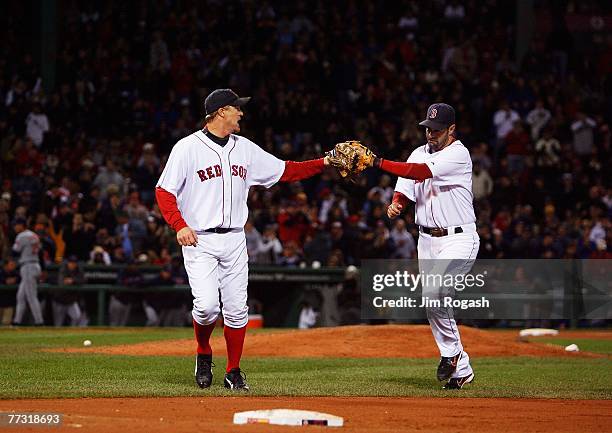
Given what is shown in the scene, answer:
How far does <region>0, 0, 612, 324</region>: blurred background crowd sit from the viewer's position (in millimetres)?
20656

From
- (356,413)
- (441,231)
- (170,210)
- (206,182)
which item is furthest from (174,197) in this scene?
(356,413)

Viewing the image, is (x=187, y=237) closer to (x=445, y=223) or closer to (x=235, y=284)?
(x=235, y=284)

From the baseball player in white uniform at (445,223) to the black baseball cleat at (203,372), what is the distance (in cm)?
187

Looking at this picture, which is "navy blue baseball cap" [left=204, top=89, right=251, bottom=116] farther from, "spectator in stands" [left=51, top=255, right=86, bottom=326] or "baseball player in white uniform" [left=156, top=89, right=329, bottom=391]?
"spectator in stands" [left=51, top=255, right=86, bottom=326]

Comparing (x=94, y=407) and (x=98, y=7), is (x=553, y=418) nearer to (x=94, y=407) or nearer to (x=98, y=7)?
(x=94, y=407)

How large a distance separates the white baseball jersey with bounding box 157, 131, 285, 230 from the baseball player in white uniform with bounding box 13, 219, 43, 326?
10.5m

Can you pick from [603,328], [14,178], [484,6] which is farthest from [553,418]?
[484,6]

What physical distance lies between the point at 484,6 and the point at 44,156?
1198 cm

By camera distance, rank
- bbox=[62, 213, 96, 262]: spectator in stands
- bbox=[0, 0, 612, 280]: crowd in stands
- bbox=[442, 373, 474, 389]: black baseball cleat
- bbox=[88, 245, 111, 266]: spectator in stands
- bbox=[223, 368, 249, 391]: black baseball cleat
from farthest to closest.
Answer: bbox=[0, 0, 612, 280]: crowd in stands < bbox=[62, 213, 96, 262]: spectator in stands < bbox=[88, 245, 111, 266]: spectator in stands < bbox=[442, 373, 474, 389]: black baseball cleat < bbox=[223, 368, 249, 391]: black baseball cleat

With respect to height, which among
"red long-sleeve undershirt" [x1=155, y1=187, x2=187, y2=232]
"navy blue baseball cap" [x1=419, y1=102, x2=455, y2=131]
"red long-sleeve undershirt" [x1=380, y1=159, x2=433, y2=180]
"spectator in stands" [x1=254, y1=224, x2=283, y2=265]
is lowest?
"spectator in stands" [x1=254, y1=224, x2=283, y2=265]

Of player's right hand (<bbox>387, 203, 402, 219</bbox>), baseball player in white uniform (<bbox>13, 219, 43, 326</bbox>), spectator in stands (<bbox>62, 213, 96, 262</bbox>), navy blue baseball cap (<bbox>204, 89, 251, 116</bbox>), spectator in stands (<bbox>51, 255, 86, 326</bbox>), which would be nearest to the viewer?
navy blue baseball cap (<bbox>204, 89, 251, 116</bbox>)

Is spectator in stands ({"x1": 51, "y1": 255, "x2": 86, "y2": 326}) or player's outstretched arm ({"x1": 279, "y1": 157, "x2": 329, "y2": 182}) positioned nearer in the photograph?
player's outstretched arm ({"x1": 279, "y1": 157, "x2": 329, "y2": 182})

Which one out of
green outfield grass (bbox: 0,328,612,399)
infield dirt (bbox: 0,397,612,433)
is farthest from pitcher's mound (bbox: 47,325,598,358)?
infield dirt (bbox: 0,397,612,433)

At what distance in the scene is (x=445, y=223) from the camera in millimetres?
9727
